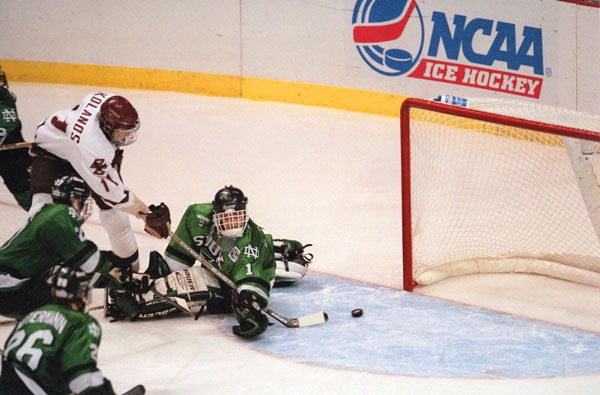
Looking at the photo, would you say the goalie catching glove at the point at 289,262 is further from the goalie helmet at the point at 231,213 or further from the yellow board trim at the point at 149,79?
the yellow board trim at the point at 149,79

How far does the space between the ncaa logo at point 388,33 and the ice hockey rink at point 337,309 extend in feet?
2.62

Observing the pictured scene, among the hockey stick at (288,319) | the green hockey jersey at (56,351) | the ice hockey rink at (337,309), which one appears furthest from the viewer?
the hockey stick at (288,319)

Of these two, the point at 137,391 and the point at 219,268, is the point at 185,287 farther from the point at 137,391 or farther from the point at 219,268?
the point at 137,391

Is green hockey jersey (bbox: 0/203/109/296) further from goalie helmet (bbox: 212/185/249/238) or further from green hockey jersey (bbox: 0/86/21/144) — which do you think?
green hockey jersey (bbox: 0/86/21/144)

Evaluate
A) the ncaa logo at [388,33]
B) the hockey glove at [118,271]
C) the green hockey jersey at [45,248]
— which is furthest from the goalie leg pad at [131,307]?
the ncaa logo at [388,33]

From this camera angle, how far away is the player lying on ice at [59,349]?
3.05 m

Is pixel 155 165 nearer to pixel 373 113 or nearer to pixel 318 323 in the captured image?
pixel 373 113

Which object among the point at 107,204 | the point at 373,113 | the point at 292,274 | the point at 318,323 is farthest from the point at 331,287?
the point at 373,113

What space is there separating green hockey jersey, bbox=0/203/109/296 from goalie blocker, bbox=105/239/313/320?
58 centimetres

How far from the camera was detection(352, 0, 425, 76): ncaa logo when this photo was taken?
872 centimetres

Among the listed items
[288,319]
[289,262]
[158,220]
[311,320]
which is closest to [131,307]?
[158,220]

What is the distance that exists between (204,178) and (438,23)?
8.75 feet

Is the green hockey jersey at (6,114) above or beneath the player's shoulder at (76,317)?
above

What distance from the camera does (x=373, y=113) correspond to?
29.7ft
